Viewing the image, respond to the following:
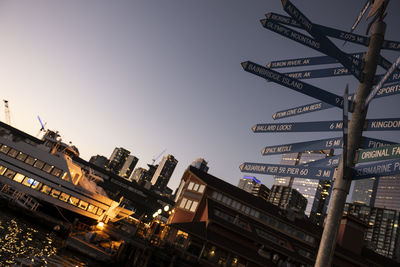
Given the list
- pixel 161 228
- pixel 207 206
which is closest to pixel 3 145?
pixel 161 228

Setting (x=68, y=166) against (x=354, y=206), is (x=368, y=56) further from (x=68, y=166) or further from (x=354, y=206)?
(x=354, y=206)

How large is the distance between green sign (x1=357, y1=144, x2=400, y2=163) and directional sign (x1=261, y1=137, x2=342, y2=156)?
1079mm

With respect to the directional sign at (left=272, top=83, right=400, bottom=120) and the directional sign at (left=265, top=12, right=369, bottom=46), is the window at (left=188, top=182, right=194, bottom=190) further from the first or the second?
the directional sign at (left=265, top=12, right=369, bottom=46)

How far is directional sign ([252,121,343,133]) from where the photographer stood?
19.7 ft

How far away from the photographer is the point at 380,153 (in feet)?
13.7

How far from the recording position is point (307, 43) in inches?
235

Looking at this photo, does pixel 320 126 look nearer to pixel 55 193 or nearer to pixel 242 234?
pixel 242 234

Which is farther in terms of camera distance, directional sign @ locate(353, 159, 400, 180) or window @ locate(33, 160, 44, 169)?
window @ locate(33, 160, 44, 169)

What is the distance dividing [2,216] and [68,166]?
10.7m

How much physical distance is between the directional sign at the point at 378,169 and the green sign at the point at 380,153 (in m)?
0.19

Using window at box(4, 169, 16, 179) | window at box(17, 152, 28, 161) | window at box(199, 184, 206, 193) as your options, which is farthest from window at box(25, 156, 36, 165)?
window at box(199, 184, 206, 193)

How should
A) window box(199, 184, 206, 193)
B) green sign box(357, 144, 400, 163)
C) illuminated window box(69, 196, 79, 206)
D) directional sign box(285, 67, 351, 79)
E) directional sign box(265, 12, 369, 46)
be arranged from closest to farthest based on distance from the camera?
green sign box(357, 144, 400, 163) < directional sign box(265, 12, 369, 46) < directional sign box(285, 67, 351, 79) < illuminated window box(69, 196, 79, 206) < window box(199, 184, 206, 193)

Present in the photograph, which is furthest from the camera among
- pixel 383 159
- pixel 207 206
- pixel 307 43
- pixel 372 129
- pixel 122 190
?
pixel 122 190

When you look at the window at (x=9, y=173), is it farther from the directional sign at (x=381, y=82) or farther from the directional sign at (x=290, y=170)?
the directional sign at (x=381, y=82)
